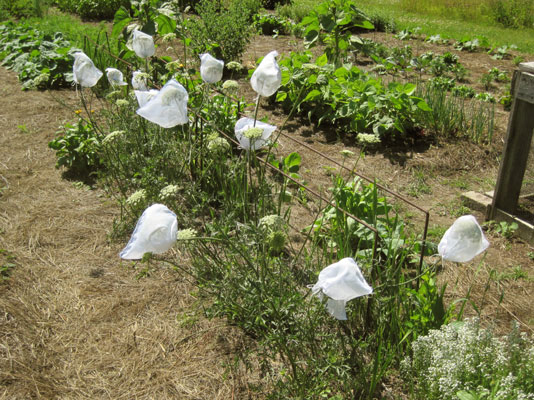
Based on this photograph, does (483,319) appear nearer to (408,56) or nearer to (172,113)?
(172,113)

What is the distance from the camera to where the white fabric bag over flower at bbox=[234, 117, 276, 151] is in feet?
6.84

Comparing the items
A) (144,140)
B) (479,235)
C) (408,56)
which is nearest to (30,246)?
(144,140)

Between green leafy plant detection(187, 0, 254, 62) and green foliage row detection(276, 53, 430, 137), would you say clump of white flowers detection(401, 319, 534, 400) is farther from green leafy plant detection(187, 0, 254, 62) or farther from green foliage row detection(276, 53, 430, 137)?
green leafy plant detection(187, 0, 254, 62)

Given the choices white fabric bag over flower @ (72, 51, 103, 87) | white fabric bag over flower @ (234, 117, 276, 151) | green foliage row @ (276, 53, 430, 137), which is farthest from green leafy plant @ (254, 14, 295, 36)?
white fabric bag over flower @ (234, 117, 276, 151)

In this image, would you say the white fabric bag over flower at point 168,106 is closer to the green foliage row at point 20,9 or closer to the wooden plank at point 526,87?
the wooden plank at point 526,87

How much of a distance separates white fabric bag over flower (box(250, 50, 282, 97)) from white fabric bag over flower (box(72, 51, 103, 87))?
1163 millimetres

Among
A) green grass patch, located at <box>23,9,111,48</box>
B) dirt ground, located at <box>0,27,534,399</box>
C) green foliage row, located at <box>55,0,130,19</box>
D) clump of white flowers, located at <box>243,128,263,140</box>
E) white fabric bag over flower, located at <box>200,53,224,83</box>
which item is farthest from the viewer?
green foliage row, located at <box>55,0,130,19</box>

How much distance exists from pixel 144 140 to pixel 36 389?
1.74 meters

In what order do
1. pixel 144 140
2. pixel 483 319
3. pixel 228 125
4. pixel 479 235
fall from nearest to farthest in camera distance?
pixel 479 235
pixel 483 319
pixel 144 140
pixel 228 125

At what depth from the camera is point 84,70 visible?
9.59 feet

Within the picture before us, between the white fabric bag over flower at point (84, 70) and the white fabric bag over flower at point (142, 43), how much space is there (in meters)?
0.32

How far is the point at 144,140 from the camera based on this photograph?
344cm

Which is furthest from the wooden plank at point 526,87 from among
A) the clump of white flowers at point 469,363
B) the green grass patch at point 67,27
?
the green grass patch at point 67,27

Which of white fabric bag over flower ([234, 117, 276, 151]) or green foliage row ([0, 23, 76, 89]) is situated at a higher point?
white fabric bag over flower ([234, 117, 276, 151])
